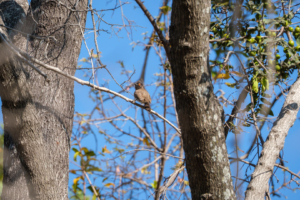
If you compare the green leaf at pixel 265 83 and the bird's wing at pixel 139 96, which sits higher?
the bird's wing at pixel 139 96

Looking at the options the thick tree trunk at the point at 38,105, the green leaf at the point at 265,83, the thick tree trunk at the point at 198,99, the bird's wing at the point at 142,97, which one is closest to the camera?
the thick tree trunk at the point at 198,99

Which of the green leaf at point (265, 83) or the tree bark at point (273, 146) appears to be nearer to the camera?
the tree bark at point (273, 146)

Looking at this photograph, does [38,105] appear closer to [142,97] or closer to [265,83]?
[142,97]

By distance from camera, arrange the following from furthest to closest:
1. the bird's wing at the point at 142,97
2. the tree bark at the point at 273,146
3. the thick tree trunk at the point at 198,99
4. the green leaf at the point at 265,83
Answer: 1. the bird's wing at the point at 142,97
2. the green leaf at the point at 265,83
3. the tree bark at the point at 273,146
4. the thick tree trunk at the point at 198,99

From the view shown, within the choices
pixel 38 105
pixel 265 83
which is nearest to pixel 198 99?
pixel 265 83

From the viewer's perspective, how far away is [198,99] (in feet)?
5.00

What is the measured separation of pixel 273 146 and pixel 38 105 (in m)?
2.04

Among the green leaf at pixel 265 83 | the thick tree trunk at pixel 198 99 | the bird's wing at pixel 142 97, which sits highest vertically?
the bird's wing at pixel 142 97

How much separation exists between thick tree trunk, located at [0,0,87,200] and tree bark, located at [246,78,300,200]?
155 cm

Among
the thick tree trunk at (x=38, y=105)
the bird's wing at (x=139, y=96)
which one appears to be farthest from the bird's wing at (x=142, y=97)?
the thick tree trunk at (x=38, y=105)

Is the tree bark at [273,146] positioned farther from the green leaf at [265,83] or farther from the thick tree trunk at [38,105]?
the thick tree trunk at [38,105]

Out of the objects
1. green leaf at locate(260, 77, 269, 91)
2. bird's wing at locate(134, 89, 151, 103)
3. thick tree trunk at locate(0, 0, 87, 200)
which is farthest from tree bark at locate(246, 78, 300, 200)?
bird's wing at locate(134, 89, 151, 103)

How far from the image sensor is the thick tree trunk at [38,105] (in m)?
1.98

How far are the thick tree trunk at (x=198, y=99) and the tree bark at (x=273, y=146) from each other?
0.65 meters
